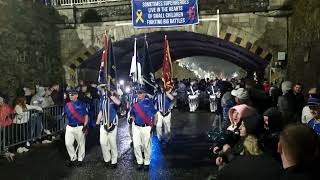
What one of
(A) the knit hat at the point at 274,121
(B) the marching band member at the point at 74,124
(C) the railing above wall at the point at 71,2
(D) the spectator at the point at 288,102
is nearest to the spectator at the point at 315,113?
(D) the spectator at the point at 288,102

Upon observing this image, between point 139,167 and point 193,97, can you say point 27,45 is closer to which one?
point 139,167

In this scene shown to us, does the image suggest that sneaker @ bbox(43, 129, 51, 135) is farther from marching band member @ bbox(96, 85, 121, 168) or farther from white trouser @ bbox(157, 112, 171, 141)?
marching band member @ bbox(96, 85, 121, 168)

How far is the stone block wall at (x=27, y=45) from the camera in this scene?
44.4 feet

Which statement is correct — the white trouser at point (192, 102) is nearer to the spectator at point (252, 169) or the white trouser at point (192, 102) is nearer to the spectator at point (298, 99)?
the spectator at point (298, 99)

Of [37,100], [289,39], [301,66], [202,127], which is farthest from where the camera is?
[289,39]

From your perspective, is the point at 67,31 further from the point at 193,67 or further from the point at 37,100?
the point at 193,67

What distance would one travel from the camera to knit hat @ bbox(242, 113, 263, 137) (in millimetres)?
3252

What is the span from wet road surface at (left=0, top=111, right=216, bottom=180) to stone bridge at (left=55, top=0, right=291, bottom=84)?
5.82m

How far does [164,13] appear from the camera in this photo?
16.3 meters

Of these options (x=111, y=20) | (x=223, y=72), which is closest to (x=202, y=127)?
(x=111, y=20)

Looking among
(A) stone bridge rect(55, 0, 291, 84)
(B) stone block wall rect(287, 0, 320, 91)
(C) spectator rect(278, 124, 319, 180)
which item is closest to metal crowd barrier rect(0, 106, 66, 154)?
(A) stone bridge rect(55, 0, 291, 84)

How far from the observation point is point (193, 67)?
2758 inches

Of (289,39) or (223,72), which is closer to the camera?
(289,39)

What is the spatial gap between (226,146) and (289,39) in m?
12.8
